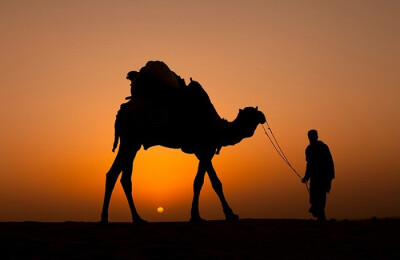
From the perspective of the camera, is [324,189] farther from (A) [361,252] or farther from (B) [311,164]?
(A) [361,252]

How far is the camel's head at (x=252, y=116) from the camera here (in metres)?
13.3

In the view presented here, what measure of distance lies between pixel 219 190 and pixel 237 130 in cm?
167

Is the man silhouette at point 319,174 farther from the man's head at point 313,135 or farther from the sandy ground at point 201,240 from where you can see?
the sandy ground at point 201,240

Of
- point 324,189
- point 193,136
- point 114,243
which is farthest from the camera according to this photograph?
point 324,189

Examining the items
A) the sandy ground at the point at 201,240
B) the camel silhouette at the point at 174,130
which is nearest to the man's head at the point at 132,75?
the camel silhouette at the point at 174,130

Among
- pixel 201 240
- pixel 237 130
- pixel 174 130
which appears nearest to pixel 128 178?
pixel 174 130

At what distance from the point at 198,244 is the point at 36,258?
2695 millimetres

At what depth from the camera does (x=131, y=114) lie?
39.9 ft

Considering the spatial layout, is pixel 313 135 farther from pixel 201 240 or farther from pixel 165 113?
pixel 201 240

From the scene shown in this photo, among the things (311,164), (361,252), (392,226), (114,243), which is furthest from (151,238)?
(311,164)

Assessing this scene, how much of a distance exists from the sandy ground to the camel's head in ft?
8.98

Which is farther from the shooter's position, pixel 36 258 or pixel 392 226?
pixel 392 226

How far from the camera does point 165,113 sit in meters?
12.4

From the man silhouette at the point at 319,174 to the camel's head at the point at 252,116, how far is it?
2259 mm
